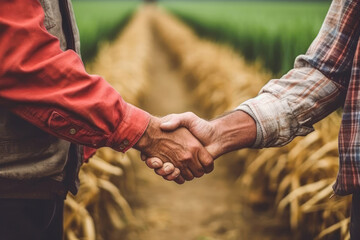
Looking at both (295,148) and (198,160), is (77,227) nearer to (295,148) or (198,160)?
(198,160)

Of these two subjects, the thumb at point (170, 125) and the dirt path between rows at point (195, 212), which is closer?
the thumb at point (170, 125)

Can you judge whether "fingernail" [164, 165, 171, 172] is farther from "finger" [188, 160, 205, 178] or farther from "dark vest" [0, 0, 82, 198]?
"dark vest" [0, 0, 82, 198]

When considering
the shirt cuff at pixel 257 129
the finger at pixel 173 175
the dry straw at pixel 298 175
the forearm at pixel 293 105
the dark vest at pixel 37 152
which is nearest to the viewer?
the dark vest at pixel 37 152

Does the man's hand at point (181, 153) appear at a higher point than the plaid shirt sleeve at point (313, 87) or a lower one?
lower

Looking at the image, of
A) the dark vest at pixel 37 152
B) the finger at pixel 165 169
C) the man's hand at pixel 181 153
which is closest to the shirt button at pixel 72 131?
the dark vest at pixel 37 152

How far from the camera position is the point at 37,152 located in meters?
1.38

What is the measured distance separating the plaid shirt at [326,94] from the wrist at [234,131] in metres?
0.03

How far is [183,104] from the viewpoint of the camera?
21.9 ft

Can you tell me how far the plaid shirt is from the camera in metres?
1.30

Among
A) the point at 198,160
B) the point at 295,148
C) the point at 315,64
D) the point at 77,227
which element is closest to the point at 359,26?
the point at 315,64

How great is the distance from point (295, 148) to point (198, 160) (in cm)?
116

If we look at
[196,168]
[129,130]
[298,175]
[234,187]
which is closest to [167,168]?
[196,168]

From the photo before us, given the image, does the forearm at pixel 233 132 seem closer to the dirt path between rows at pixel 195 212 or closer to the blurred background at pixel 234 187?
the blurred background at pixel 234 187

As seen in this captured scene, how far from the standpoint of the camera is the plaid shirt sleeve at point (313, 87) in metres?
1.49
